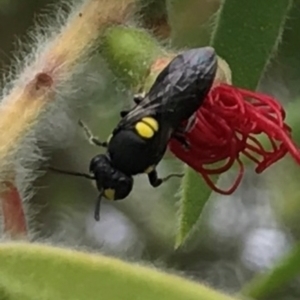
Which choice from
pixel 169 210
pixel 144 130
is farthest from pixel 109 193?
pixel 169 210

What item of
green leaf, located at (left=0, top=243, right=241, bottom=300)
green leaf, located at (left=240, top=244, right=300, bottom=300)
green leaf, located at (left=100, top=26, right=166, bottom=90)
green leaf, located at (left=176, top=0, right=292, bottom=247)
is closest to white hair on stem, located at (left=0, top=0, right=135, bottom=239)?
green leaf, located at (left=100, top=26, right=166, bottom=90)

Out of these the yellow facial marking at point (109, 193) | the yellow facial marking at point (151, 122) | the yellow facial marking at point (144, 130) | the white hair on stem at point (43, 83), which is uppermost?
the white hair on stem at point (43, 83)

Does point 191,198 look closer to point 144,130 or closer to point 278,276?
point 144,130

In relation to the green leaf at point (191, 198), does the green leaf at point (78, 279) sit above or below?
above

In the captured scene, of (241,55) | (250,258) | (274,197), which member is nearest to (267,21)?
(241,55)

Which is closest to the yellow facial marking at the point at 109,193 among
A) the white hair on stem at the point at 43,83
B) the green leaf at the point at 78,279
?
the white hair on stem at the point at 43,83

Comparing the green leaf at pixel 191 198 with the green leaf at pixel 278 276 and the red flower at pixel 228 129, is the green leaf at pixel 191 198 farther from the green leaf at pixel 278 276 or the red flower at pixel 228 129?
the green leaf at pixel 278 276
